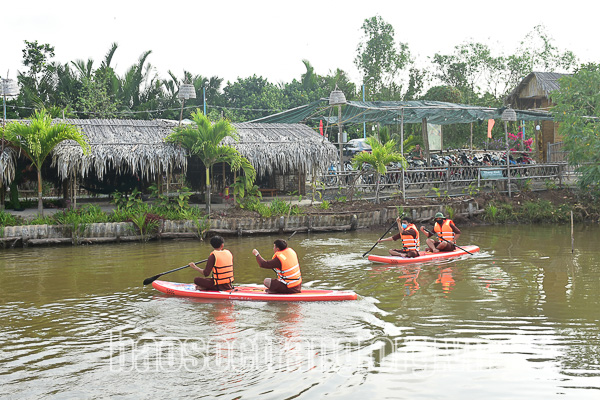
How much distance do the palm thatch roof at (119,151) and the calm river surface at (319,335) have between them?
4.36 meters

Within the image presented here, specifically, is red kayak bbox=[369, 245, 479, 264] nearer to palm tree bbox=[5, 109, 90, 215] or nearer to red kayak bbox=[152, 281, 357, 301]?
red kayak bbox=[152, 281, 357, 301]

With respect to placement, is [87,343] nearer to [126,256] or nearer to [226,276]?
[226,276]

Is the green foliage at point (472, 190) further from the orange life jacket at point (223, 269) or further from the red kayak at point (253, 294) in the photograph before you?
the orange life jacket at point (223, 269)

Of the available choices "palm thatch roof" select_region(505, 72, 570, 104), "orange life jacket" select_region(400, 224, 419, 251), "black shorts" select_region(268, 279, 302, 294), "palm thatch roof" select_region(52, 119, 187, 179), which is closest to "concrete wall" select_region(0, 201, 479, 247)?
"palm thatch roof" select_region(52, 119, 187, 179)

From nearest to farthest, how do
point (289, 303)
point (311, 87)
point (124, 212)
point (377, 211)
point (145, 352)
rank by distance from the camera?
point (145, 352) < point (289, 303) < point (124, 212) < point (377, 211) < point (311, 87)

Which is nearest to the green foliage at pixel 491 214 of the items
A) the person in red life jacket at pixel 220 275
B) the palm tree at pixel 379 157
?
the palm tree at pixel 379 157

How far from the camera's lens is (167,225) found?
17234 millimetres

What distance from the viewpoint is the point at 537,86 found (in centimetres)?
2700

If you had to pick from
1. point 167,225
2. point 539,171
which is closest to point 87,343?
point 167,225

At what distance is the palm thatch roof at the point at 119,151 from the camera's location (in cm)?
1730

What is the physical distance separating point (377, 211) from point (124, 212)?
7.54 metres

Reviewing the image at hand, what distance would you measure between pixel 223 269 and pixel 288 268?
1.14 metres

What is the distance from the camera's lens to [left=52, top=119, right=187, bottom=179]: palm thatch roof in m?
17.3

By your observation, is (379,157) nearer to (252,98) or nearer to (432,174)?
(432,174)
